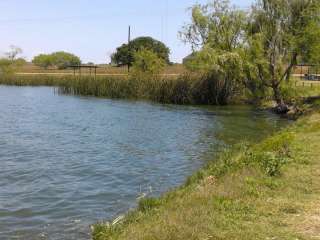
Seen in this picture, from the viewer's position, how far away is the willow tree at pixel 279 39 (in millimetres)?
36906

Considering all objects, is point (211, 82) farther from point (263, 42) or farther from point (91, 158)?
point (91, 158)

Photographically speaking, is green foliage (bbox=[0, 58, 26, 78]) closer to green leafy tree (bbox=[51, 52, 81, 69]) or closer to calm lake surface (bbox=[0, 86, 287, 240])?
green leafy tree (bbox=[51, 52, 81, 69])

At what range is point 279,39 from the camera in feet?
125

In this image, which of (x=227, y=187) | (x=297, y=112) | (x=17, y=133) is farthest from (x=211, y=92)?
(x=227, y=187)

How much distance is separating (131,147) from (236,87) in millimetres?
27036

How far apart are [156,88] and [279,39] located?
14.7 metres

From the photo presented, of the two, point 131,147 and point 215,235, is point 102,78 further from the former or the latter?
point 215,235

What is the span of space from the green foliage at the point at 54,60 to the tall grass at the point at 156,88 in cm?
8976

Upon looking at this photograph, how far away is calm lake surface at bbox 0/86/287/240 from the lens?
11.1 metres

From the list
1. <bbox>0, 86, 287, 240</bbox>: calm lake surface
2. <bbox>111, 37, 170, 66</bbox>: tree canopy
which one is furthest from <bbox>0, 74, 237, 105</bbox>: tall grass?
<bbox>111, 37, 170, 66</bbox>: tree canopy

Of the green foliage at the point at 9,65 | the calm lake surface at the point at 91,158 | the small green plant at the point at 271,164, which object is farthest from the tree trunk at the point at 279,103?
the green foliage at the point at 9,65

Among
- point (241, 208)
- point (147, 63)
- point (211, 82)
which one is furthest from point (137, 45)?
point (241, 208)

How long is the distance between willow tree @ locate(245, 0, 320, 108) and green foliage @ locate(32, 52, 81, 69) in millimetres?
112200

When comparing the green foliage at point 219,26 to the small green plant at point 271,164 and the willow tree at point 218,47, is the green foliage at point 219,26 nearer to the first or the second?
the willow tree at point 218,47
